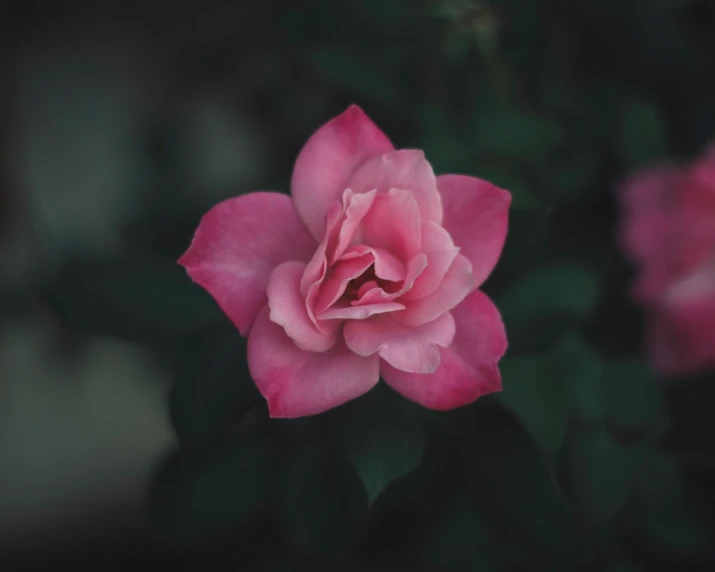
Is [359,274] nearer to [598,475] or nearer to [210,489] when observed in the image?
[210,489]

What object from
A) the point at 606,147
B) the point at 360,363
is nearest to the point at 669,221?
the point at 606,147

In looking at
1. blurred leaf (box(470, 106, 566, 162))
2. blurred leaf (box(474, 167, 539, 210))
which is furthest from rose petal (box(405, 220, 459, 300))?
blurred leaf (box(470, 106, 566, 162))

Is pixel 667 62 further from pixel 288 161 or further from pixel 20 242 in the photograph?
pixel 20 242

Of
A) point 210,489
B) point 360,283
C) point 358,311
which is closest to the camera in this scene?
point 358,311

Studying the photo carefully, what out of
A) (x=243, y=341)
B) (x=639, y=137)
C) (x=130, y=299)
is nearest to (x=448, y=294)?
(x=243, y=341)

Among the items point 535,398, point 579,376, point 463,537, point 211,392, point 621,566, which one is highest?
point 211,392

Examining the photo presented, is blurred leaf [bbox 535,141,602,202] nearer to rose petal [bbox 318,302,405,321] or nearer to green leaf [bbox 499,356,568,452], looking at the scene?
green leaf [bbox 499,356,568,452]
